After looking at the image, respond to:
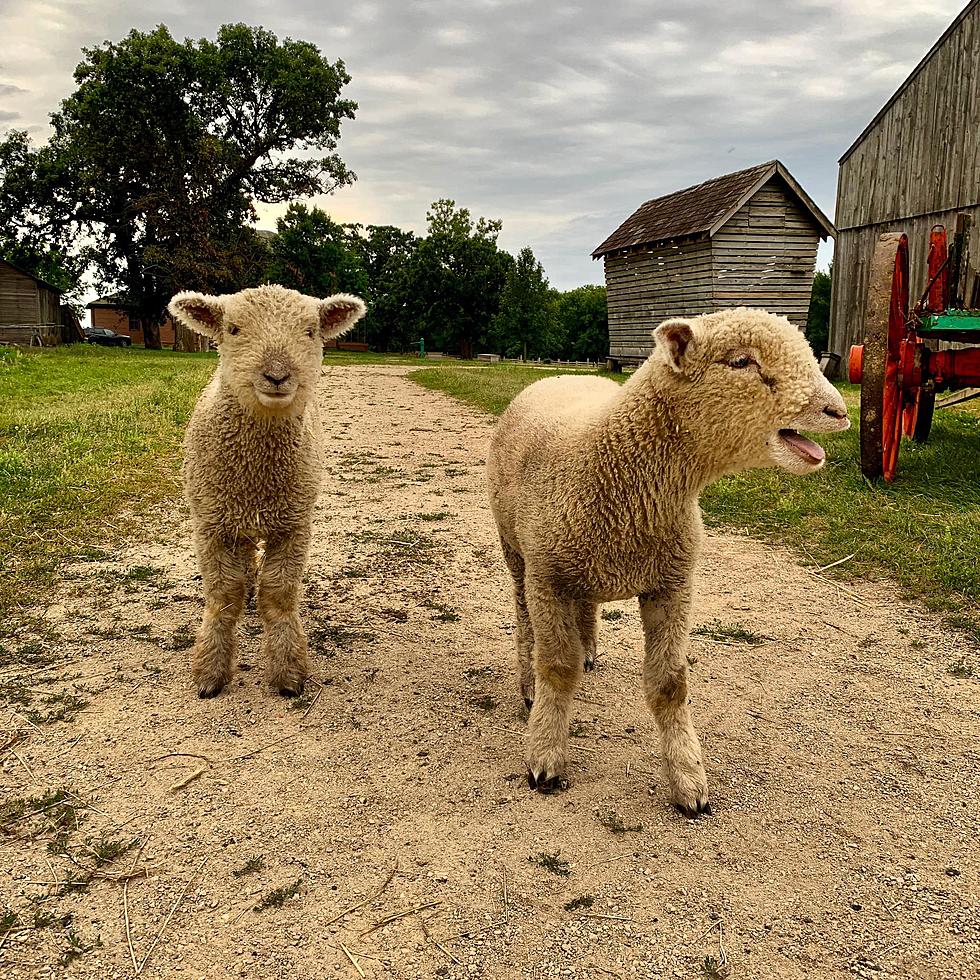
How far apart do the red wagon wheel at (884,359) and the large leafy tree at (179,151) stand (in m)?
33.2

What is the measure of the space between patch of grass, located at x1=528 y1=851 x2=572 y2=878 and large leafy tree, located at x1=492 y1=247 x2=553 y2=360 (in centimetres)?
4774

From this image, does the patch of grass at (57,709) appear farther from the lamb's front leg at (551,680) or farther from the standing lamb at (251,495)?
the lamb's front leg at (551,680)

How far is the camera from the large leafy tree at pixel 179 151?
117 ft

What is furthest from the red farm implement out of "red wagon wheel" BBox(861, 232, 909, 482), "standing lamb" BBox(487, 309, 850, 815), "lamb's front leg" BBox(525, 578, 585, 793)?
"lamb's front leg" BBox(525, 578, 585, 793)

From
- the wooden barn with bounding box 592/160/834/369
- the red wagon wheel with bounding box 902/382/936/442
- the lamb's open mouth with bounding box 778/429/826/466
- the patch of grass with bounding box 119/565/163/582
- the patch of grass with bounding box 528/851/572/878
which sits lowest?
the patch of grass with bounding box 528/851/572/878

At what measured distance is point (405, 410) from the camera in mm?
15680

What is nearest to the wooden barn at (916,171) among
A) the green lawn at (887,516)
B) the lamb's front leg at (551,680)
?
the green lawn at (887,516)

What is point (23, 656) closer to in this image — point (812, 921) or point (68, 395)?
point (812, 921)

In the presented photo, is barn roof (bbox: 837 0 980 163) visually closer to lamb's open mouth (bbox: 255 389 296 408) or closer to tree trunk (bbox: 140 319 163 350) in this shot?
lamb's open mouth (bbox: 255 389 296 408)

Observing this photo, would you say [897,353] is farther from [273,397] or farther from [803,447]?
[273,397]

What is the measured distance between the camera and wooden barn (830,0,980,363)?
15070 mm

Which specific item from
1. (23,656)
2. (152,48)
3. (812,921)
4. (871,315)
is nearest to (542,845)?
(812,921)

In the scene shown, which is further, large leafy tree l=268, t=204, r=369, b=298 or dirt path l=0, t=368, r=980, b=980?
large leafy tree l=268, t=204, r=369, b=298

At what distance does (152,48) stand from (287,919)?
42303 mm
